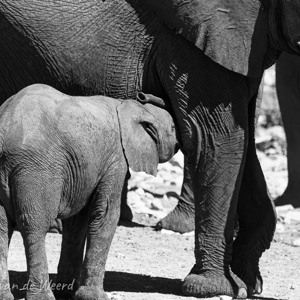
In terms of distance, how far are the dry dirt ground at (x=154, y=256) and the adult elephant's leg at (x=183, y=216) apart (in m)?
0.10

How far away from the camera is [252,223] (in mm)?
7547

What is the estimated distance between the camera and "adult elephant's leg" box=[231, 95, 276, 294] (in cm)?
748

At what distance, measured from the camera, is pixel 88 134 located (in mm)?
6418

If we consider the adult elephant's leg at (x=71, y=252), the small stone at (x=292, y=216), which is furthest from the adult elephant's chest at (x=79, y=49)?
the small stone at (x=292, y=216)

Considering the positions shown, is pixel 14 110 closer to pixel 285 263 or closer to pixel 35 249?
pixel 35 249

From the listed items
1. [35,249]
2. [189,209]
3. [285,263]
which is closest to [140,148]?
[35,249]

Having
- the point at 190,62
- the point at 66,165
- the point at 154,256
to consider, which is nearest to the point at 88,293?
the point at 66,165

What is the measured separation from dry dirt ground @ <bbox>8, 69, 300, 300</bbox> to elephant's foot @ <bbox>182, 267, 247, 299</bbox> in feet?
0.28

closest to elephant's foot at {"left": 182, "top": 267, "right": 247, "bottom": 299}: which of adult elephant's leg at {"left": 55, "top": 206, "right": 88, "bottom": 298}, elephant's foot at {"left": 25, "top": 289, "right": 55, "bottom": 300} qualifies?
adult elephant's leg at {"left": 55, "top": 206, "right": 88, "bottom": 298}

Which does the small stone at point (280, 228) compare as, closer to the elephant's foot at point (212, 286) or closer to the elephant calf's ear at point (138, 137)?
the elephant's foot at point (212, 286)

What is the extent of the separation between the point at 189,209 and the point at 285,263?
1.51 meters

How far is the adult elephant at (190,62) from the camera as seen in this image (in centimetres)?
→ 695

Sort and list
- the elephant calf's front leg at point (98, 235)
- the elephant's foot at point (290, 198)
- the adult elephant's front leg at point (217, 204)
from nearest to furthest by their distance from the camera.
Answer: the elephant calf's front leg at point (98, 235) < the adult elephant's front leg at point (217, 204) < the elephant's foot at point (290, 198)

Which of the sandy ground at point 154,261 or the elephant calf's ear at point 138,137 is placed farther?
the sandy ground at point 154,261
